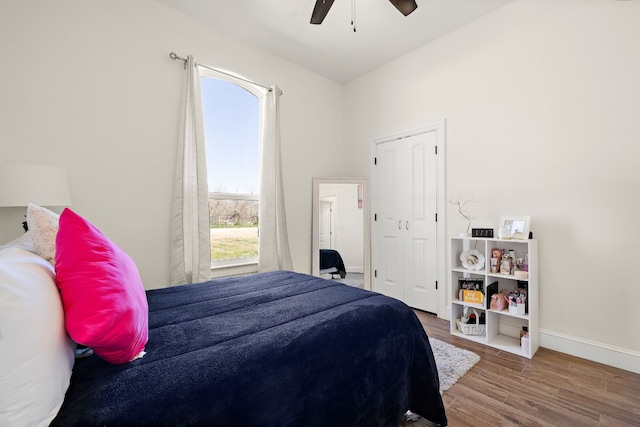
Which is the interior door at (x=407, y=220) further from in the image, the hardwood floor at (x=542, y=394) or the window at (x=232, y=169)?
the window at (x=232, y=169)

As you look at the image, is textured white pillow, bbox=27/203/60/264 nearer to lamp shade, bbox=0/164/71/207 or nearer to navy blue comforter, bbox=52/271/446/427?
navy blue comforter, bbox=52/271/446/427

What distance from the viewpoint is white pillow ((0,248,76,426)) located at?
0.66 m

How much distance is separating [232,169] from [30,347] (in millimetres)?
2848

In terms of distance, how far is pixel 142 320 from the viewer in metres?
1.05

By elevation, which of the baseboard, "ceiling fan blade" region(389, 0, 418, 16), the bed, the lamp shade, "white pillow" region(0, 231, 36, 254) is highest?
"ceiling fan blade" region(389, 0, 418, 16)

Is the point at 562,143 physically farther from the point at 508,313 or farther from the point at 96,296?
the point at 96,296

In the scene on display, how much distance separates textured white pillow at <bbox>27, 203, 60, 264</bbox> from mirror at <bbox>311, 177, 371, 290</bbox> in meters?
2.96

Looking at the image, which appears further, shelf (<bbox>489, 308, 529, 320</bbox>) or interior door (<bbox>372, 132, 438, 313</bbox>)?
interior door (<bbox>372, 132, 438, 313</bbox>)

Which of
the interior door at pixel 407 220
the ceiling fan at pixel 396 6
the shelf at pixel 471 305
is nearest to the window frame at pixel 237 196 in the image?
the ceiling fan at pixel 396 6

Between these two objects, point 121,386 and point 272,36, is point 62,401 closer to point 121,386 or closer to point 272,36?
point 121,386

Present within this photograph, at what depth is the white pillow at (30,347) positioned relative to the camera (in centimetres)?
66

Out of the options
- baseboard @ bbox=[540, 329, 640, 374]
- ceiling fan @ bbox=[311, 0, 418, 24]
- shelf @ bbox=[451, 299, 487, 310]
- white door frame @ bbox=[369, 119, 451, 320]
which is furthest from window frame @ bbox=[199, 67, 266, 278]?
baseboard @ bbox=[540, 329, 640, 374]

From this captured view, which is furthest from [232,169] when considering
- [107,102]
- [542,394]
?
[542,394]

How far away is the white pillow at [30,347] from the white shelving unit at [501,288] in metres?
2.90
